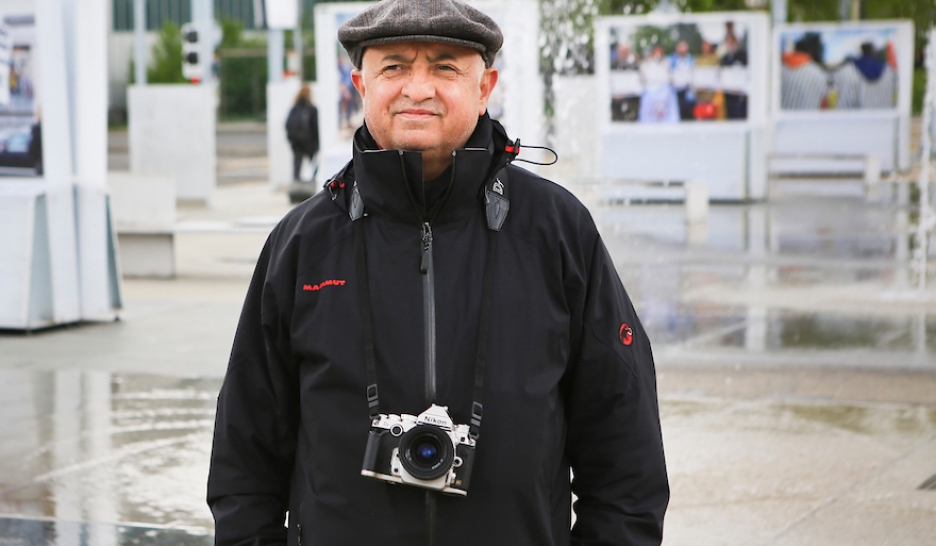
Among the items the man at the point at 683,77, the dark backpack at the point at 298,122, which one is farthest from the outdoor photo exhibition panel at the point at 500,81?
the dark backpack at the point at 298,122

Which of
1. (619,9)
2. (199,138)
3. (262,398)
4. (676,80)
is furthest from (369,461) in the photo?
(619,9)

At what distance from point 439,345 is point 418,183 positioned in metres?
0.29

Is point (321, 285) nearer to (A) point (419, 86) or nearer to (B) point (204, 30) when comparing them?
(A) point (419, 86)

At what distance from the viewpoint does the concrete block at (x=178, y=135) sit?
19.5m

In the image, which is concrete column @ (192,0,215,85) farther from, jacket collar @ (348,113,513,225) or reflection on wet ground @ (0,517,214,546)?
jacket collar @ (348,113,513,225)

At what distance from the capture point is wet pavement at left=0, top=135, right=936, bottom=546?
4.81 metres

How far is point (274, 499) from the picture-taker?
2424 mm

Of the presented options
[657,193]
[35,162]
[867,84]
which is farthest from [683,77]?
[35,162]

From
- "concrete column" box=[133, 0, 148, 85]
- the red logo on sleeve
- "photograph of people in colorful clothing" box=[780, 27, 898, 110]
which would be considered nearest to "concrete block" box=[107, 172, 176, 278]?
the red logo on sleeve

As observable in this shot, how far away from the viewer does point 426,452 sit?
2152 mm

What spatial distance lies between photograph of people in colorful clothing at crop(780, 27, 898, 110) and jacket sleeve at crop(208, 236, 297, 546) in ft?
60.6

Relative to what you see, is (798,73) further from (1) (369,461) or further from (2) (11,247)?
(1) (369,461)

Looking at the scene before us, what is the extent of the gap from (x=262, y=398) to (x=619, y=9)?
111 ft

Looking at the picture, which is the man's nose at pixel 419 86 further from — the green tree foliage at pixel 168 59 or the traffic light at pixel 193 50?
the green tree foliage at pixel 168 59
